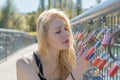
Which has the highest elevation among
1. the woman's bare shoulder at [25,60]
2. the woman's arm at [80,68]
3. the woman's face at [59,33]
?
the woman's face at [59,33]

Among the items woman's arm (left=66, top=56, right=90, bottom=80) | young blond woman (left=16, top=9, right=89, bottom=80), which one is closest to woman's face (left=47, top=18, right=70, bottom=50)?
young blond woman (left=16, top=9, right=89, bottom=80)

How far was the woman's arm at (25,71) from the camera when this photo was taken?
109 inches

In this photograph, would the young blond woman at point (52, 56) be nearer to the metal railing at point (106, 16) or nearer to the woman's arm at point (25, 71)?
the woman's arm at point (25, 71)

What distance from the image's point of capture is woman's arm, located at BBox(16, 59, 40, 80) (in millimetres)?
2762

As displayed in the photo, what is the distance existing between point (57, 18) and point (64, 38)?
0.15m

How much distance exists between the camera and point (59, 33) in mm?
2750

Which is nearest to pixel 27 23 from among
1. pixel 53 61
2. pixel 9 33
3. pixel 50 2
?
pixel 50 2

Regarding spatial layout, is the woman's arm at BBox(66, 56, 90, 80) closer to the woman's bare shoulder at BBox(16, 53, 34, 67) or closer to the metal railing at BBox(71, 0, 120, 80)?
the metal railing at BBox(71, 0, 120, 80)

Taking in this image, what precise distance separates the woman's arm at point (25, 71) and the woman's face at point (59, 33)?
0.24 meters

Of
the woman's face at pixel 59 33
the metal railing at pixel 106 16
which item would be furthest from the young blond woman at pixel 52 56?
the metal railing at pixel 106 16

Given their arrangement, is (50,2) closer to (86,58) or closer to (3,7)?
(3,7)

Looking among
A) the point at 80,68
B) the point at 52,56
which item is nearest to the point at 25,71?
the point at 52,56

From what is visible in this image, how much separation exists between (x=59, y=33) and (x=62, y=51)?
10.5 inches

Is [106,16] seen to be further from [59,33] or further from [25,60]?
[25,60]
